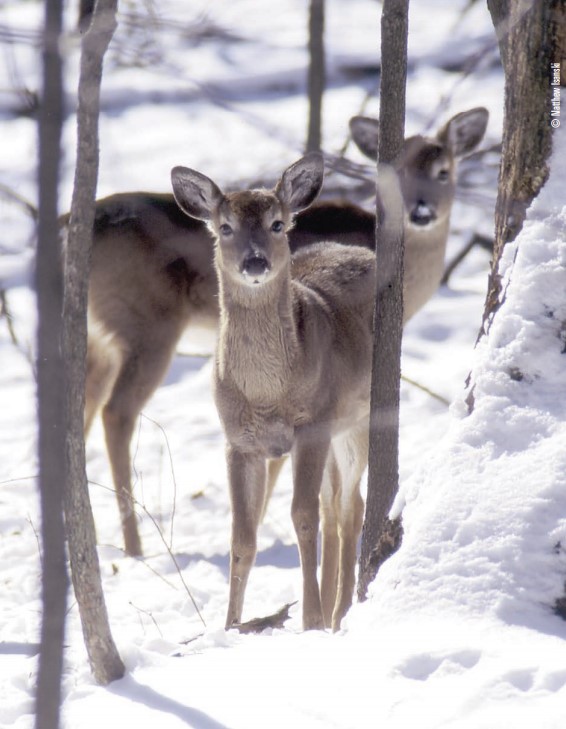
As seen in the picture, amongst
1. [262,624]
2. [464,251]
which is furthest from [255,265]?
[464,251]

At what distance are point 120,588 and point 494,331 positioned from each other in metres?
2.86

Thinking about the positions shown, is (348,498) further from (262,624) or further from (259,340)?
(262,624)

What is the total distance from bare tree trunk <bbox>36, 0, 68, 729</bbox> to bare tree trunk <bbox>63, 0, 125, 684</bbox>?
0.77m

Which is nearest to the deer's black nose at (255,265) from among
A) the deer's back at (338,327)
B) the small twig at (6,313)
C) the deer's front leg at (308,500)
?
the deer's back at (338,327)

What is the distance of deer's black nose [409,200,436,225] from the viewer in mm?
7590

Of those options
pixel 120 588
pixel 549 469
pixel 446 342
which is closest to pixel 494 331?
pixel 549 469

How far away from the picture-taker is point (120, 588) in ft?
20.7

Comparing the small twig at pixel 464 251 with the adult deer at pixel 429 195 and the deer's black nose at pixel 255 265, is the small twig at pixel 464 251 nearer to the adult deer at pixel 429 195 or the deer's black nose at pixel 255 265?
the adult deer at pixel 429 195

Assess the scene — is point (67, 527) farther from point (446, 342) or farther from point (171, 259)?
point (446, 342)

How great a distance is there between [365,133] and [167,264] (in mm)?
1500

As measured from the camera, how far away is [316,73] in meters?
10.6

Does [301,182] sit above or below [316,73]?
above

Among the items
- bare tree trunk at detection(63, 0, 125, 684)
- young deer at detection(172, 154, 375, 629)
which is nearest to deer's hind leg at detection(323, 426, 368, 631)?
young deer at detection(172, 154, 375, 629)

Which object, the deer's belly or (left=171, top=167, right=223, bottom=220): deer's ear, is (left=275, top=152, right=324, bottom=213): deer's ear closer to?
(left=171, top=167, right=223, bottom=220): deer's ear
